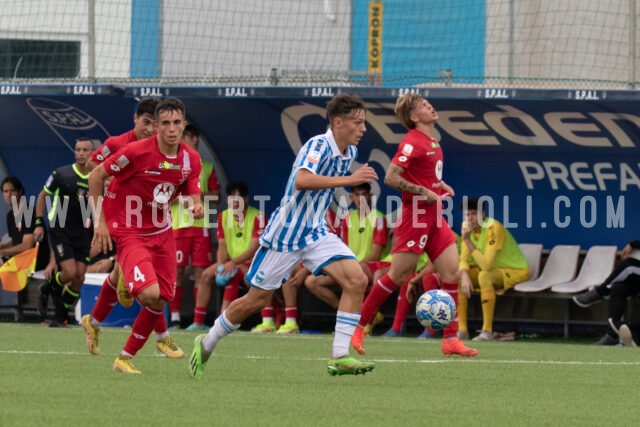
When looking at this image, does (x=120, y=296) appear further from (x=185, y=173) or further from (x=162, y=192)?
(x=185, y=173)

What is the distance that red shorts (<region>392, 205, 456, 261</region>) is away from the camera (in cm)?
1043

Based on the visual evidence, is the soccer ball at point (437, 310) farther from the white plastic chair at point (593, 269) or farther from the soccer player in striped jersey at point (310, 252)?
the white plastic chair at point (593, 269)

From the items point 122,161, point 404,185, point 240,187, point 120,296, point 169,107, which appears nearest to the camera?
point 169,107

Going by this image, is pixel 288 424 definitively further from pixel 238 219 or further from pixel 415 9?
pixel 415 9

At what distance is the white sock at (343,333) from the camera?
26.0ft

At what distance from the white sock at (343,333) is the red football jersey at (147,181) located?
1.37 m

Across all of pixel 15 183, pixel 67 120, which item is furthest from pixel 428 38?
pixel 15 183

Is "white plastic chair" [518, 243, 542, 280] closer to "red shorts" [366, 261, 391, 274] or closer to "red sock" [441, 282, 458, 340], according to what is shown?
"red shorts" [366, 261, 391, 274]

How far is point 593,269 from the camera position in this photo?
14281 mm

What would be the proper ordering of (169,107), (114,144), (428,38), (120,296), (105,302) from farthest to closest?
(428,38) < (114,144) < (105,302) < (120,296) < (169,107)

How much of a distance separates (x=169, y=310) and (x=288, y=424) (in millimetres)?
10126

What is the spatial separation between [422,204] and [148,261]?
285cm

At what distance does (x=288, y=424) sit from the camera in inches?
219

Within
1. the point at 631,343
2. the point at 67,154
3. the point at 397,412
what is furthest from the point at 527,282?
the point at 397,412
